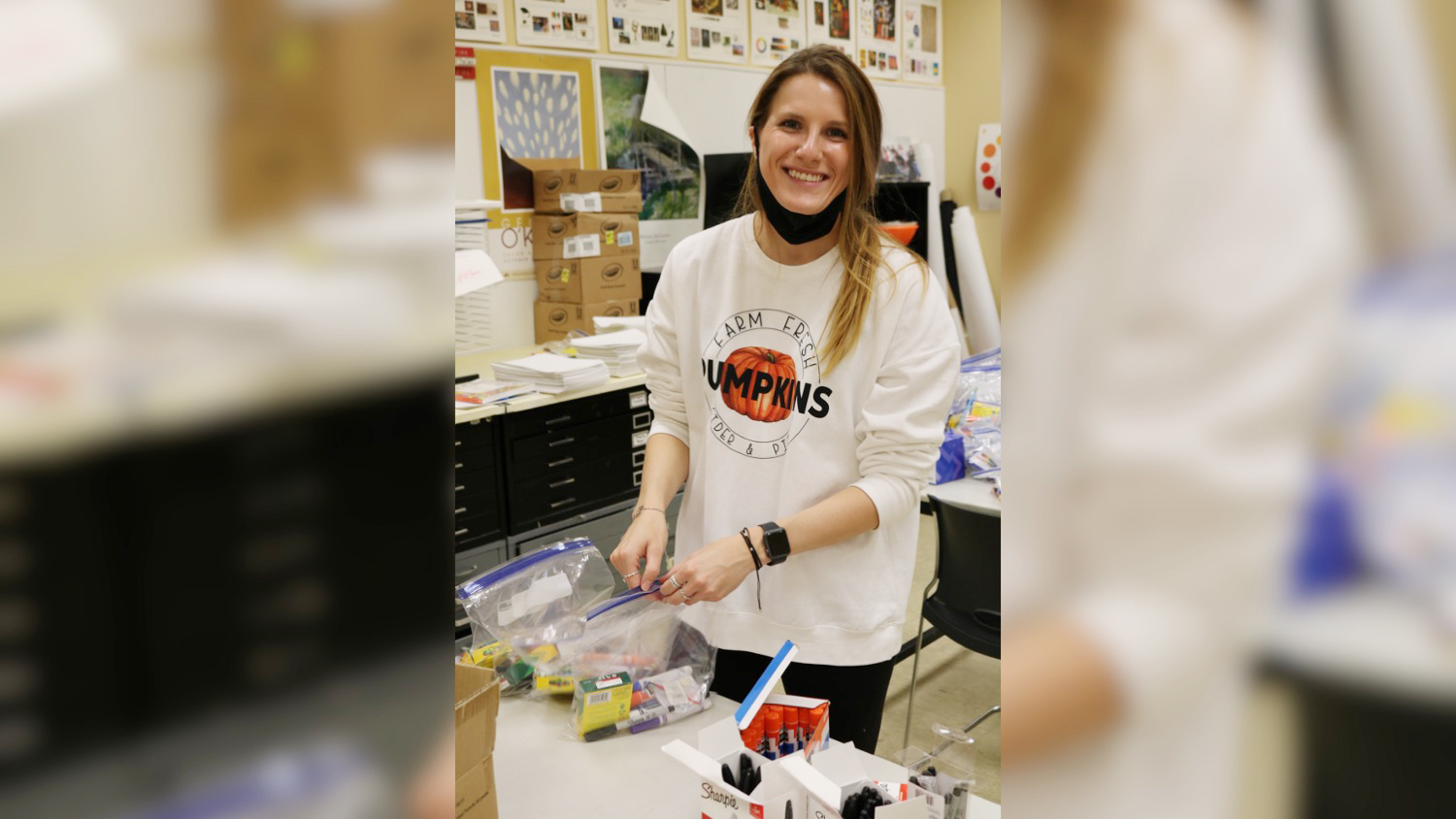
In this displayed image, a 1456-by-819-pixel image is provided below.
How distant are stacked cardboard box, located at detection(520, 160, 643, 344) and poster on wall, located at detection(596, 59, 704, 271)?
0.45m

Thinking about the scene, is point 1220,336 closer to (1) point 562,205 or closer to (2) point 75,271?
(2) point 75,271

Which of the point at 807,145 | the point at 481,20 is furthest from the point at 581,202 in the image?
the point at 807,145

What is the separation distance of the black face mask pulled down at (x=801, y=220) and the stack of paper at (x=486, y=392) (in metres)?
1.91

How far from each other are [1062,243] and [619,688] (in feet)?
4.37

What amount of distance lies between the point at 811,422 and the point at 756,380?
116 mm

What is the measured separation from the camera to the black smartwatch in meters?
1.53

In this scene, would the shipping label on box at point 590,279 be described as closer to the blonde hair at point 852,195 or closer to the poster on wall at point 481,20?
the poster on wall at point 481,20

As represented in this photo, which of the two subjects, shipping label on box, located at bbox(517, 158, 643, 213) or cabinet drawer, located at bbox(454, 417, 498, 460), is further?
shipping label on box, located at bbox(517, 158, 643, 213)

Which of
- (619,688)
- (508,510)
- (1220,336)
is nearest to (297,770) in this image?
(1220,336)

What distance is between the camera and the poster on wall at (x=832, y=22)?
19.4 feet

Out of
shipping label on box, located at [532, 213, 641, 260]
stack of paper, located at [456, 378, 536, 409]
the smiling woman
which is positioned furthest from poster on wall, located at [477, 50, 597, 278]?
the smiling woman

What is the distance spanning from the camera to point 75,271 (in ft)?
0.77

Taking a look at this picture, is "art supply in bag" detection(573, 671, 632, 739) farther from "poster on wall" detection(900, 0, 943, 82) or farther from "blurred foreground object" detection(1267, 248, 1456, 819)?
"poster on wall" detection(900, 0, 943, 82)

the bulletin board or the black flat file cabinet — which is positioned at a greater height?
the bulletin board
